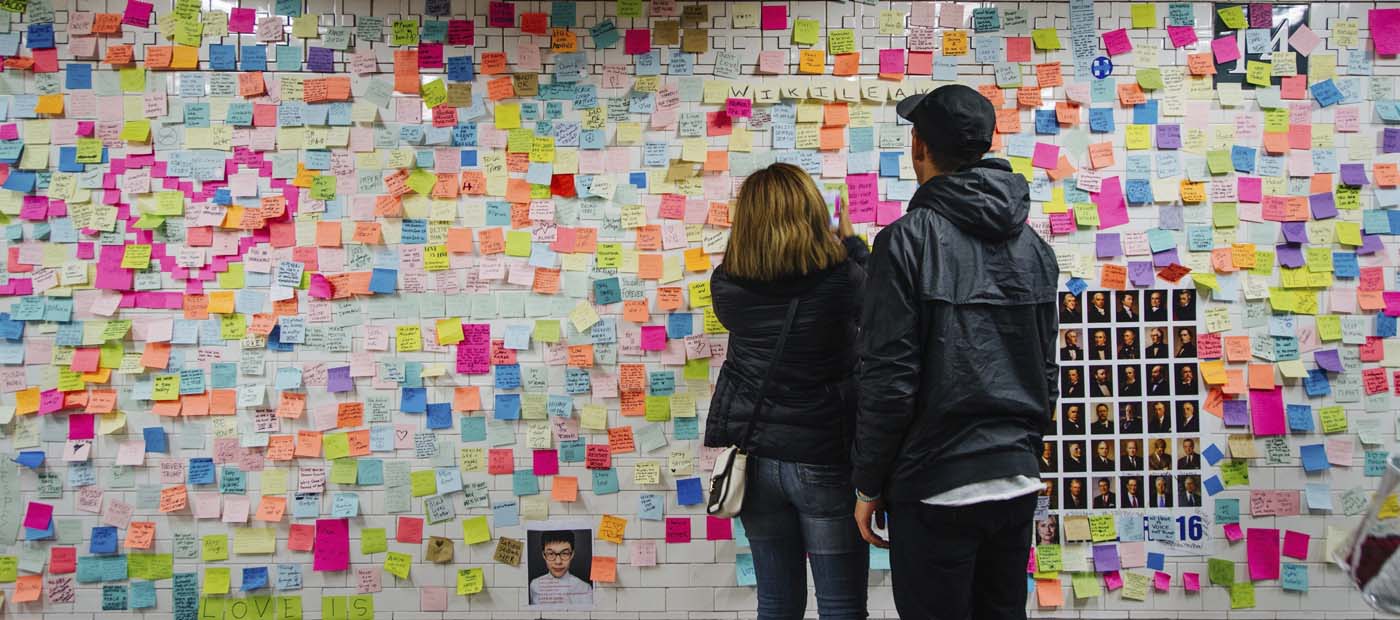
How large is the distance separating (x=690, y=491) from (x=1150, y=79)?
1.88m

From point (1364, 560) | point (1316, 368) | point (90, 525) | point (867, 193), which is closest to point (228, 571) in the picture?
point (90, 525)

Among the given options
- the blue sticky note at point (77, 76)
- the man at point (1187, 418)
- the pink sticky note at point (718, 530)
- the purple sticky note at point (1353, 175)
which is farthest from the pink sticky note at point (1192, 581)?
the blue sticky note at point (77, 76)

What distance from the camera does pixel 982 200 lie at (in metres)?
1.68

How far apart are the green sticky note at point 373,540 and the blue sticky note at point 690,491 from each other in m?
0.91

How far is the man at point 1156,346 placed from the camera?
9.10 feet

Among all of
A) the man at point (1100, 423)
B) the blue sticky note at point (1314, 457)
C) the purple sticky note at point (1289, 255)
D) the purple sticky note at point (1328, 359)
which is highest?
the purple sticky note at point (1289, 255)

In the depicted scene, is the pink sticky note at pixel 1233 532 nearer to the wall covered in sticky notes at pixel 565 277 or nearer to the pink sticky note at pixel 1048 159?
the wall covered in sticky notes at pixel 565 277

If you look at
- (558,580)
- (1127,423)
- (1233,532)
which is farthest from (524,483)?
(1233,532)

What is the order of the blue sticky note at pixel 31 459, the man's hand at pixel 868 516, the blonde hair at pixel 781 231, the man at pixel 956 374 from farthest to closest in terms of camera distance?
the blue sticky note at pixel 31 459, the blonde hair at pixel 781 231, the man's hand at pixel 868 516, the man at pixel 956 374

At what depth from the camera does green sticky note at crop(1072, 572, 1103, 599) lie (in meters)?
2.78

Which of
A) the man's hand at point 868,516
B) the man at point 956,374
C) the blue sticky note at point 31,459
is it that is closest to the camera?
the man at point 956,374

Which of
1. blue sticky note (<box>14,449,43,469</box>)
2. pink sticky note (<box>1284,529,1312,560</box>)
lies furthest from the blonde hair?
blue sticky note (<box>14,449,43,469</box>)

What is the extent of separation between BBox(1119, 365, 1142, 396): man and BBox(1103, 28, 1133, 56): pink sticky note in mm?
962

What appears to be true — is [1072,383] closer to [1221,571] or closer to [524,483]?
[1221,571]
